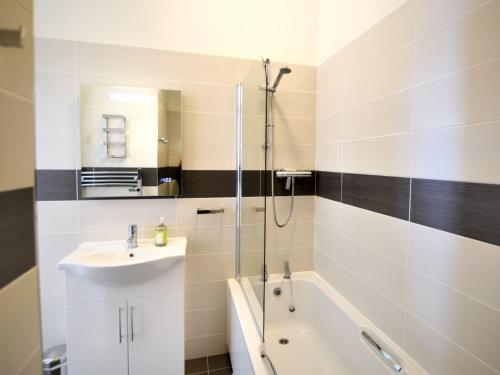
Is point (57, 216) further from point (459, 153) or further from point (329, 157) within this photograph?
point (459, 153)

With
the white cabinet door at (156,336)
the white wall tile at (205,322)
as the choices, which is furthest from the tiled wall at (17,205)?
the white wall tile at (205,322)

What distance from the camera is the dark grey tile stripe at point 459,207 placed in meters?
0.87

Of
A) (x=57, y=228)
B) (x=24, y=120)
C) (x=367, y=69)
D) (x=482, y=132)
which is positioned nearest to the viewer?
(x=24, y=120)

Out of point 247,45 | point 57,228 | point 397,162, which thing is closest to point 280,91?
point 247,45

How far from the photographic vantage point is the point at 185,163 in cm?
185

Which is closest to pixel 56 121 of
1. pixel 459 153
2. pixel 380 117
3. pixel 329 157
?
pixel 329 157

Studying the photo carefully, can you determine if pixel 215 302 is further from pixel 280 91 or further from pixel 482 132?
pixel 482 132

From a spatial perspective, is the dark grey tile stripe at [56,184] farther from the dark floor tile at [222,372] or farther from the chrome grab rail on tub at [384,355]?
the chrome grab rail on tub at [384,355]

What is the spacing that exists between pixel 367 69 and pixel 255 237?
114 centimetres

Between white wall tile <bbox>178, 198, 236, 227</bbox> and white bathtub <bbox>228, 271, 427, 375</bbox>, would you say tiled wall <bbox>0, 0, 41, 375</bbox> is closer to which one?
white bathtub <bbox>228, 271, 427, 375</bbox>

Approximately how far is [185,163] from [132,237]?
1.92ft

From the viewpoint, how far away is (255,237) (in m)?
1.63

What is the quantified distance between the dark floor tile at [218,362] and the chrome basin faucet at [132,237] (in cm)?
100

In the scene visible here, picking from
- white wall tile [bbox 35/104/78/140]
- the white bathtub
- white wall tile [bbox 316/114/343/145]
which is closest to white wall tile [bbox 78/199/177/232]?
white wall tile [bbox 35/104/78/140]
